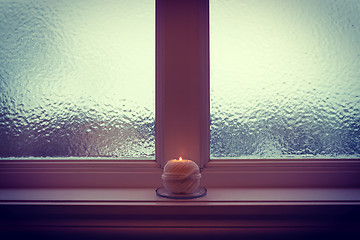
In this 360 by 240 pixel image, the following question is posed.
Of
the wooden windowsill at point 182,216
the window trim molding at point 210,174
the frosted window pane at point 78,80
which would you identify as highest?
the frosted window pane at point 78,80

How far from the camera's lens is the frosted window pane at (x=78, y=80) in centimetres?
98

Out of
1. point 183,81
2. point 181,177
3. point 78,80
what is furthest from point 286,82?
point 78,80

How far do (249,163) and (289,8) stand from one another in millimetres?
666

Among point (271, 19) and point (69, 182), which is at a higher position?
point (271, 19)

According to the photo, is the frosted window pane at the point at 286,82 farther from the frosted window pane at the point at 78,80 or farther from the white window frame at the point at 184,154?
the frosted window pane at the point at 78,80

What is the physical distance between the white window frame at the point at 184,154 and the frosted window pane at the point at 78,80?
75mm

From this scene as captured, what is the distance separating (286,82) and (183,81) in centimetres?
42

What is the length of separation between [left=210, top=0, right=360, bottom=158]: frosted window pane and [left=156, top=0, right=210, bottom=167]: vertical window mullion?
8 cm

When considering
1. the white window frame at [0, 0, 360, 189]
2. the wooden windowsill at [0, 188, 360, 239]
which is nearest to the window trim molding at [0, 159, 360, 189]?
the white window frame at [0, 0, 360, 189]

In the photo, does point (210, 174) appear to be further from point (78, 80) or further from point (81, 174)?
point (78, 80)

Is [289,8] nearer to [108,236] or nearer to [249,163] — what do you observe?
[249,163]

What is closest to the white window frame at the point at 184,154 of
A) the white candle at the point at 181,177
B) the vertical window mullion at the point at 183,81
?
the vertical window mullion at the point at 183,81

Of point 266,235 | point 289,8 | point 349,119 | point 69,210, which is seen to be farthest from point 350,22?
point 69,210

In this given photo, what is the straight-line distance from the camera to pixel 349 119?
0.97 metres
